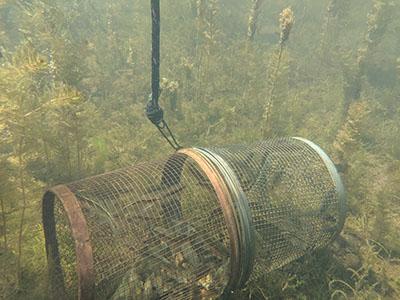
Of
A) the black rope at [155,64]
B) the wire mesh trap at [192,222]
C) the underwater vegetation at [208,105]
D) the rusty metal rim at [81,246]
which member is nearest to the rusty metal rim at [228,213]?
the wire mesh trap at [192,222]

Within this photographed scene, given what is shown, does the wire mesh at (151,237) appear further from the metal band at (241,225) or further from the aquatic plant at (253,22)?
the aquatic plant at (253,22)

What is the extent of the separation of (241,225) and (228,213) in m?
0.18

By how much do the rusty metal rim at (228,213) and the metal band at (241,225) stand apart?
0.07ft

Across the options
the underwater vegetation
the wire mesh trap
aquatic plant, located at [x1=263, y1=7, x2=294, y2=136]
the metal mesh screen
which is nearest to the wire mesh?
the wire mesh trap

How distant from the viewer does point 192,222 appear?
4391mm

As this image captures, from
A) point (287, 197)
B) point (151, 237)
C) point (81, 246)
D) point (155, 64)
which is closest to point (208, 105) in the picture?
point (155, 64)

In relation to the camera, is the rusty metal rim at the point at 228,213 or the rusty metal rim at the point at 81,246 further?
the rusty metal rim at the point at 228,213

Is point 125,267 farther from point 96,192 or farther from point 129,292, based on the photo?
point 96,192

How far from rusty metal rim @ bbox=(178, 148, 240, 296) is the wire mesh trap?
0.01 metres

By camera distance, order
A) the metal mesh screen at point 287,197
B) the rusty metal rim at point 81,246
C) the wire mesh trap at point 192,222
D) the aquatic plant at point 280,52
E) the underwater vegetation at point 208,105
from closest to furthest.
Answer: the rusty metal rim at point 81,246
the wire mesh trap at point 192,222
the underwater vegetation at point 208,105
the metal mesh screen at point 287,197
the aquatic plant at point 280,52

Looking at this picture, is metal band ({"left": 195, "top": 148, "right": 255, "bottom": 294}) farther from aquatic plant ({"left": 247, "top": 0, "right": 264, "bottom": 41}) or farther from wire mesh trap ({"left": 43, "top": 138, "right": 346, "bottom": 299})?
aquatic plant ({"left": 247, "top": 0, "right": 264, "bottom": 41})

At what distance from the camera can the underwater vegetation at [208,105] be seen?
429 centimetres

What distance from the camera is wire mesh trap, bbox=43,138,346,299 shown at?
3.74 metres

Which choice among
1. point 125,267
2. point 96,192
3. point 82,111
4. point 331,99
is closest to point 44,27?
point 82,111
